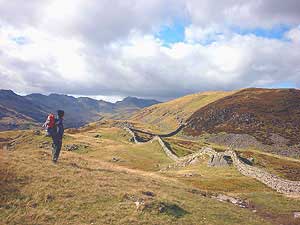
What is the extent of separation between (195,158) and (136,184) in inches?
2207

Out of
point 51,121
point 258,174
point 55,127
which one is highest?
point 51,121

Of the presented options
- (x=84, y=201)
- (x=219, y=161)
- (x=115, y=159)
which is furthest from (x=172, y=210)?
(x=115, y=159)

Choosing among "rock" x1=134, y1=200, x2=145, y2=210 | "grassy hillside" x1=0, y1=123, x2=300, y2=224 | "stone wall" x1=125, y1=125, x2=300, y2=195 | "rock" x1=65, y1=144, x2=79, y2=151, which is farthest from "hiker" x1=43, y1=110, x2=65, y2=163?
"rock" x1=65, y1=144, x2=79, y2=151

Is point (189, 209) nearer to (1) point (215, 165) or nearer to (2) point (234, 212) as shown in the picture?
(2) point (234, 212)

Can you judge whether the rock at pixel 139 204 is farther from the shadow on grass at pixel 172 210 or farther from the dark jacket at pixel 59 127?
the dark jacket at pixel 59 127

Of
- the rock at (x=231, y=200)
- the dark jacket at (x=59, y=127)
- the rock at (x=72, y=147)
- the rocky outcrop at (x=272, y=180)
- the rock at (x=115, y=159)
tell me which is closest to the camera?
the dark jacket at (x=59, y=127)

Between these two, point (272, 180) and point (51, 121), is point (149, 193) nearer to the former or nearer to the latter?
point (51, 121)

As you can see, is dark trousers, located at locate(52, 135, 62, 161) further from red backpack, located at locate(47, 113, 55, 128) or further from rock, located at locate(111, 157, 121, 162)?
rock, located at locate(111, 157, 121, 162)

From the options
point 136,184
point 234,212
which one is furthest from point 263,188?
point 136,184

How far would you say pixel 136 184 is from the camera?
36969 mm

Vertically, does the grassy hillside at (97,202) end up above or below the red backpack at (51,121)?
below

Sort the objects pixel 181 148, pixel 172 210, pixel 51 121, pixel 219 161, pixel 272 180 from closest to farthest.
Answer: pixel 172 210
pixel 51 121
pixel 272 180
pixel 219 161
pixel 181 148

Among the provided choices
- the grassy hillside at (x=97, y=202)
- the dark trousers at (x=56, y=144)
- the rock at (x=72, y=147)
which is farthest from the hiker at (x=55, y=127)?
the rock at (x=72, y=147)

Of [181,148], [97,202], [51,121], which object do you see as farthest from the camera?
[181,148]
